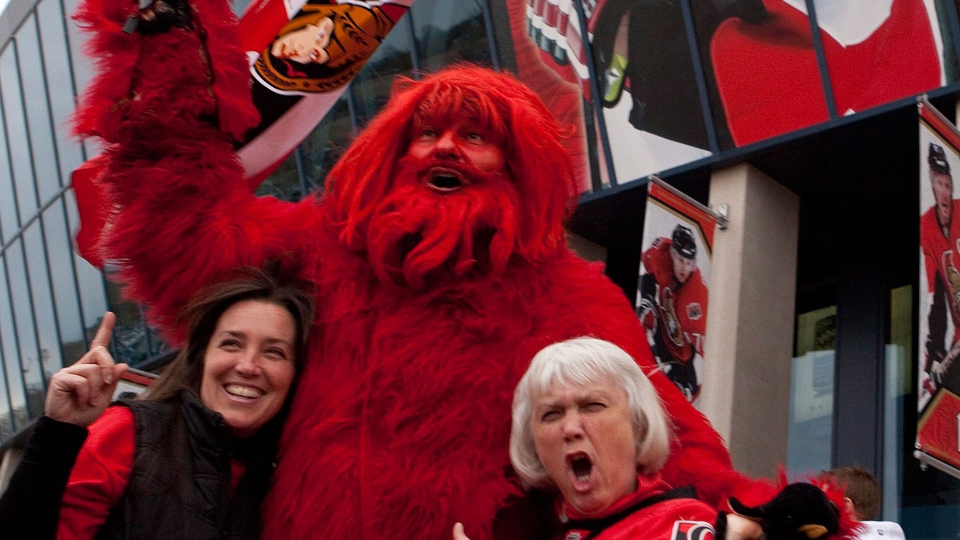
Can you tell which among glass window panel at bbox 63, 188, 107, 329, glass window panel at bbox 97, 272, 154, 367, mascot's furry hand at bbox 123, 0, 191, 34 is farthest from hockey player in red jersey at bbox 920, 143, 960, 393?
glass window panel at bbox 63, 188, 107, 329

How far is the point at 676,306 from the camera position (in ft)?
28.7

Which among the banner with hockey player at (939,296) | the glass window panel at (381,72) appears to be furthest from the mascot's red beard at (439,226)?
the glass window panel at (381,72)

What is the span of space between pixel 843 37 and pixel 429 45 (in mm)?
4322

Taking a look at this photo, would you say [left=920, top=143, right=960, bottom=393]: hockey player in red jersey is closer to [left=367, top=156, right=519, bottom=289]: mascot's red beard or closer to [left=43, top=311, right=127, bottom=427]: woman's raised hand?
[left=367, top=156, right=519, bottom=289]: mascot's red beard

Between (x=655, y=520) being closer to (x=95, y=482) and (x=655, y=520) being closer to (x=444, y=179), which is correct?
(x=444, y=179)

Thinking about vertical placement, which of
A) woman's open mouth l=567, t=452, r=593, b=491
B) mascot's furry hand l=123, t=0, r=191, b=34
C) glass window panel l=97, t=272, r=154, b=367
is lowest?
woman's open mouth l=567, t=452, r=593, b=491

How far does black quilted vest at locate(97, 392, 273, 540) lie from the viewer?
2.61m

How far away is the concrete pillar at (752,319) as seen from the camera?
903 cm


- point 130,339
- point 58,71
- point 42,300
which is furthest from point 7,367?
point 58,71

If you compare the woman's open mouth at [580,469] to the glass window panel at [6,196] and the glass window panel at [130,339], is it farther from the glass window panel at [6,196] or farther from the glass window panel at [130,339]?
the glass window panel at [6,196]

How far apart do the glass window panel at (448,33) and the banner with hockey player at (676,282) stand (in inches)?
106

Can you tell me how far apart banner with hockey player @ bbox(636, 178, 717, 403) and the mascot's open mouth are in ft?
17.7

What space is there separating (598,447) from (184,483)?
3.06ft

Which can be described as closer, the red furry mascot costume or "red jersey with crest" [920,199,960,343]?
the red furry mascot costume
